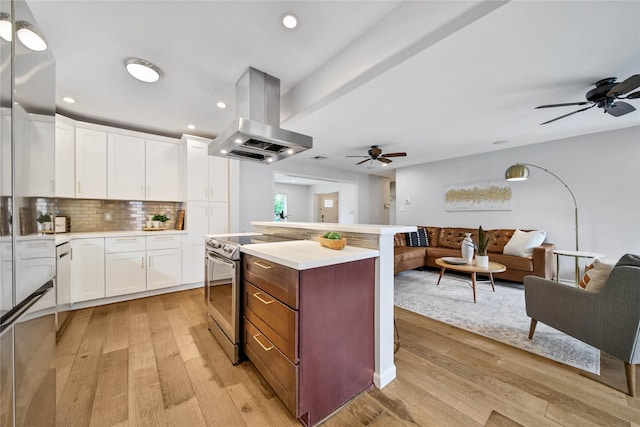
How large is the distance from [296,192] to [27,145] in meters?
9.19

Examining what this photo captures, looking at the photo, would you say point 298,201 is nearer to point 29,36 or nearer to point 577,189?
point 577,189

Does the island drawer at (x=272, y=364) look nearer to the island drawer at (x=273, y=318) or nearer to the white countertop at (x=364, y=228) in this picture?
the island drawer at (x=273, y=318)

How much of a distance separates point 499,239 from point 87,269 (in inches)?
250

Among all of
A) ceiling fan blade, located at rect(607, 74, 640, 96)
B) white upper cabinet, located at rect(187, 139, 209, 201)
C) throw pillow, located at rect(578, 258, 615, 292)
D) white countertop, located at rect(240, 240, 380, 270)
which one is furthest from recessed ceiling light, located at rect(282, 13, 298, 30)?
throw pillow, located at rect(578, 258, 615, 292)

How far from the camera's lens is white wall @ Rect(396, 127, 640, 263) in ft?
11.3

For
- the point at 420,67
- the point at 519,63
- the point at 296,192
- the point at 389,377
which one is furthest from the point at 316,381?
the point at 296,192

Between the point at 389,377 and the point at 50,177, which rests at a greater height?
the point at 50,177

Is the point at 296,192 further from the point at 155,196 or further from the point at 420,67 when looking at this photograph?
the point at 420,67

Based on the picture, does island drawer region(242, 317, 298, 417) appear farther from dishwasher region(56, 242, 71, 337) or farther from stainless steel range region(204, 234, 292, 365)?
dishwasher region(56, 242, 71, 337)

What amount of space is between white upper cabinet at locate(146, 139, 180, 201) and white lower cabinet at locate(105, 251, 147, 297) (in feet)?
2.97

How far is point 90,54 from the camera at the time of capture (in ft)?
Answer: 6.37

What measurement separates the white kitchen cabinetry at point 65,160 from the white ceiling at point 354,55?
0.31 meters

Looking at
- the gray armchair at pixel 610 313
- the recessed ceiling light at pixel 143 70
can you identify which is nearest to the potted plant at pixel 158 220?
the recessed ceiling light at pixel 143 70

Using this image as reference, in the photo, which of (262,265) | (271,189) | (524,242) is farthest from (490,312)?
(271,189)
